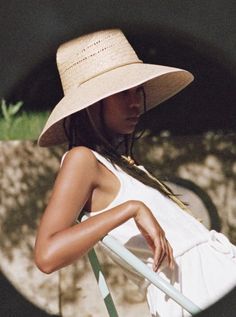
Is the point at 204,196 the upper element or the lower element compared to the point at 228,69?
lower

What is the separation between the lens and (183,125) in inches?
127

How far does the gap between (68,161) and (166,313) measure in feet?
1.13

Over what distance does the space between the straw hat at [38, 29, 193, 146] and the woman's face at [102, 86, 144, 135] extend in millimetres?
36

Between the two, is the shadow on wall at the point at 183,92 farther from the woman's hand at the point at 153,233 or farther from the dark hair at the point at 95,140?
the woman's hand at the point at 153,233

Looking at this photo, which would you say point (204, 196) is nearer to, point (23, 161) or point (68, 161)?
point (23, 161)

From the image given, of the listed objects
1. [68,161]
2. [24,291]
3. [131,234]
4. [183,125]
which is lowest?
[24,291]

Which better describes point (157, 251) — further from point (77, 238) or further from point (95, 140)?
point (95, 140)

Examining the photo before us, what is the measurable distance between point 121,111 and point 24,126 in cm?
159

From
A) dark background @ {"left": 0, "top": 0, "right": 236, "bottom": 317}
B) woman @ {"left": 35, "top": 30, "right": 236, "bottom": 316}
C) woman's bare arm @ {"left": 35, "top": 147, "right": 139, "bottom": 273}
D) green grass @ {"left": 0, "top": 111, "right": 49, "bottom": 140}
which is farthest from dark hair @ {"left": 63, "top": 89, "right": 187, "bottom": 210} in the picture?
green grass @ {"left": 0, "top": 111, "right": 49, "bottom": 140}

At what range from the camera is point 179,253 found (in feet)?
4.89

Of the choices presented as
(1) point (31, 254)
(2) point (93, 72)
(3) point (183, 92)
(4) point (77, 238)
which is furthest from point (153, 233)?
(3) point (183, 92)

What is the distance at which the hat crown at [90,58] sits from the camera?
5.32 ft

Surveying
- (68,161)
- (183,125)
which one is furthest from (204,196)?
(68,161)

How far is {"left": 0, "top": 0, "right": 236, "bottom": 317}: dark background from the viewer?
2725 mm
